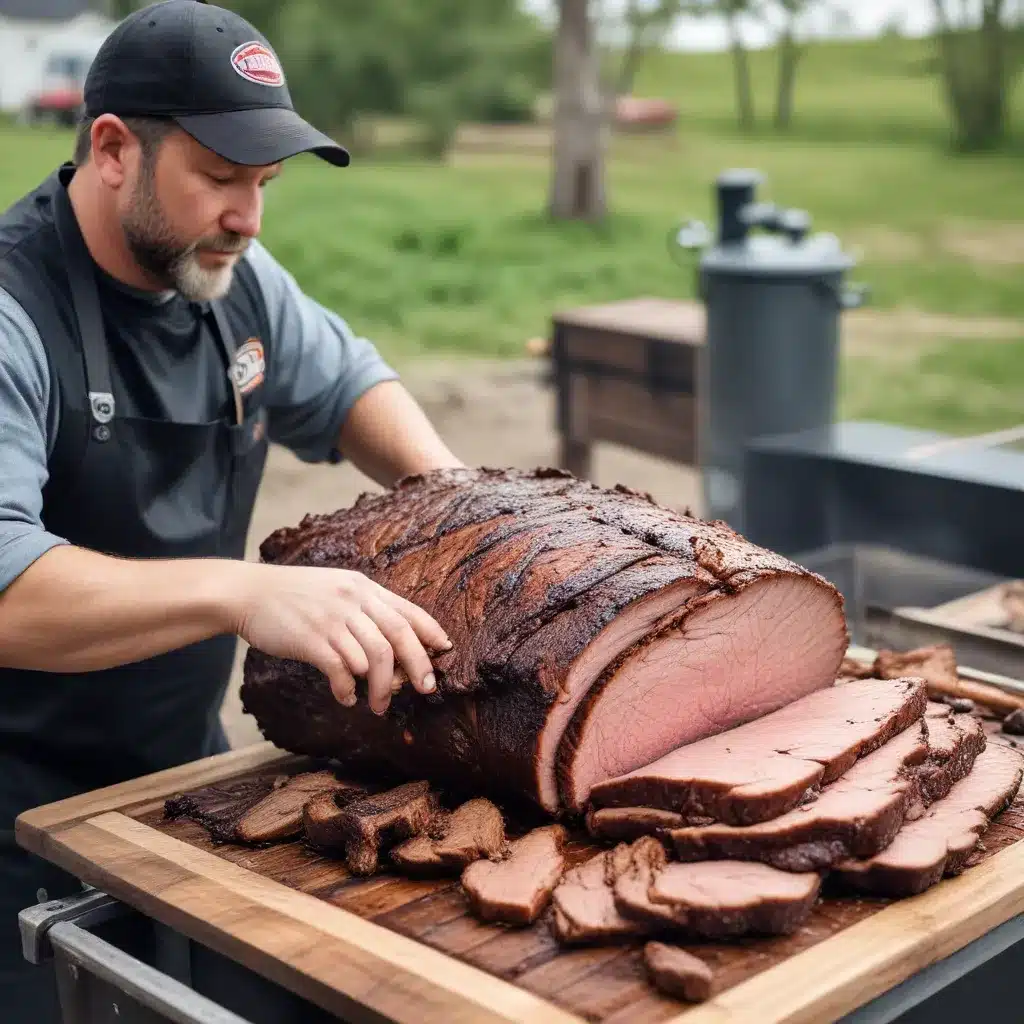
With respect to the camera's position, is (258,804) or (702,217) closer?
(258,804)

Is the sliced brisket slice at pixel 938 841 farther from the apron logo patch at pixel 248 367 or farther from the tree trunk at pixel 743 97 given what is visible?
the tree trunk at pixel 743 97

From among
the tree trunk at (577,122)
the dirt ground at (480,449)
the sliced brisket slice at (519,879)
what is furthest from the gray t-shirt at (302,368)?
the tree trunk at (577,122)

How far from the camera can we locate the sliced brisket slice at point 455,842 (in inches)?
79.2

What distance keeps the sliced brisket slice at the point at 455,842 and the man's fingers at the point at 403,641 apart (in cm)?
22

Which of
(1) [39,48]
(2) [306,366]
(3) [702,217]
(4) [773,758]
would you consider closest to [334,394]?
(2) [306,366]

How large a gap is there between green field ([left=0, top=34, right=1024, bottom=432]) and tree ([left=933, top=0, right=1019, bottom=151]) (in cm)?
44

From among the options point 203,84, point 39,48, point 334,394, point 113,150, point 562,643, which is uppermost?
point 39,48

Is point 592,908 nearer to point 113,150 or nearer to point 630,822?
point 630,822

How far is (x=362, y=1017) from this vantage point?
1.69 metres

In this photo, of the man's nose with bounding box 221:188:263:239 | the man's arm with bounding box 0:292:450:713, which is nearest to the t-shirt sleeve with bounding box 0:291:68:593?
the man's arm with bounding box 0:292:450:713

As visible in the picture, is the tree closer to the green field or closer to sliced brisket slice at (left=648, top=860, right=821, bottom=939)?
the green field

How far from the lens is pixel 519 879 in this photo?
6.34ft

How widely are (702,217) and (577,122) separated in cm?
238

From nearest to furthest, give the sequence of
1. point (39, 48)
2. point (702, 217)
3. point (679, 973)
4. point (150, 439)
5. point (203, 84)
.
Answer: point (679, 973) < point (203, 84) < point (150, 439) < point (702, 217) < point (39, 48)
